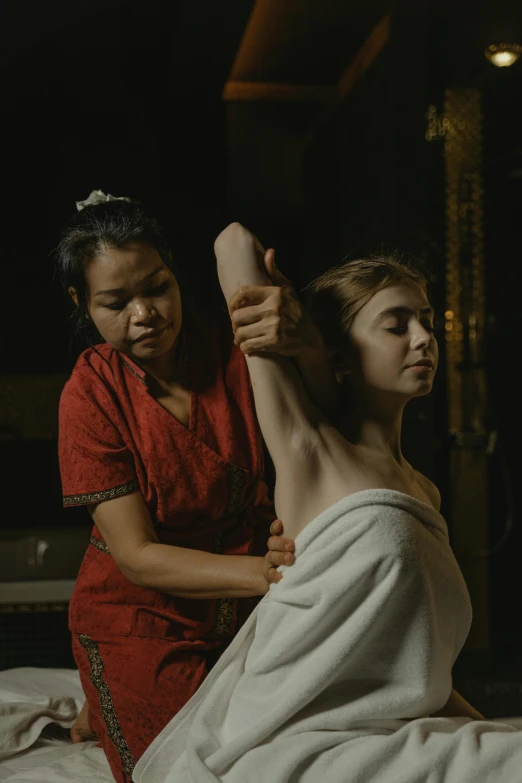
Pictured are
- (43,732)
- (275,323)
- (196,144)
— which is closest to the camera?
(275,323)

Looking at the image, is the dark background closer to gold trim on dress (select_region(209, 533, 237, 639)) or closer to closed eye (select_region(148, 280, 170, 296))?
closed eye (select_region(148, 280, 170, 296))

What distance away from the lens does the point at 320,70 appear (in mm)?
1989

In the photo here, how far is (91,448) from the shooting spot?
1.07m

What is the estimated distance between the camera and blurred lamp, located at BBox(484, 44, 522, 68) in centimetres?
240

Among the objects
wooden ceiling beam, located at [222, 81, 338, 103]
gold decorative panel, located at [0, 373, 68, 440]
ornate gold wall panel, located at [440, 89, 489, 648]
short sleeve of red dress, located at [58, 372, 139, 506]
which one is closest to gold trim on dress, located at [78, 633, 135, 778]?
short sleeve of red dress, located at [58, 372, 139, 506]

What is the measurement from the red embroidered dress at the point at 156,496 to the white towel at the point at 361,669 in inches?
9.8

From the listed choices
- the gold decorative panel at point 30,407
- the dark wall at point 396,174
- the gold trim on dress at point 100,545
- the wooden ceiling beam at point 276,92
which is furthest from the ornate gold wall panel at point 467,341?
the gold trim on dress at point 100,545

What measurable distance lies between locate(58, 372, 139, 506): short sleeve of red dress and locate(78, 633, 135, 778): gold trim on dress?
22 centimetres

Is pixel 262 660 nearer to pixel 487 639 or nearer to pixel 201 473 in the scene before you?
pixel 201 473

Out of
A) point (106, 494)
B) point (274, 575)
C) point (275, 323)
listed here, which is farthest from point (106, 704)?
point (275, 323)

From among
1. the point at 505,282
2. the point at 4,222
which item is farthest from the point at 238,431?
the point at 505,282

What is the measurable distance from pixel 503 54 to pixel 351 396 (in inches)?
75.8

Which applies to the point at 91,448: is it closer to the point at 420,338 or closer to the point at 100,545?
the point at 100,545

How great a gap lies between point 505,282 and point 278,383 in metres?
1.90
